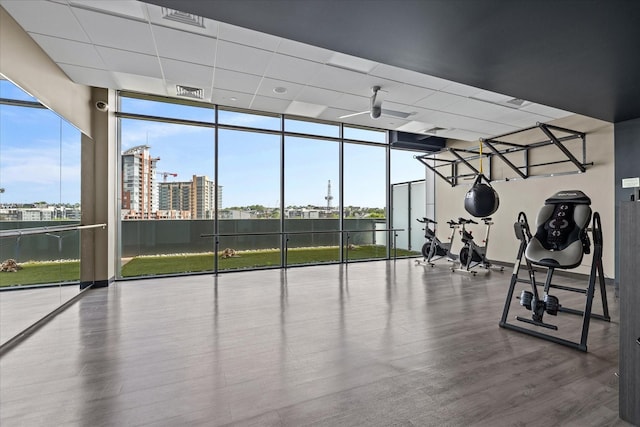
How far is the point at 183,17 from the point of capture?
313 centimetres

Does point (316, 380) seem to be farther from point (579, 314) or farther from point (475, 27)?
point (579, 314)

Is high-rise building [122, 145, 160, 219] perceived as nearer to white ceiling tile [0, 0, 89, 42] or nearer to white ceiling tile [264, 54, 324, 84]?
white ceiling tile [0, 0, 89, 42]

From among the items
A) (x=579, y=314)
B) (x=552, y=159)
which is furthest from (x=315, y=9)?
(x=552, y=159)

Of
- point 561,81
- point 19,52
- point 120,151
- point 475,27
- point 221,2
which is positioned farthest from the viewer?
point 120,151

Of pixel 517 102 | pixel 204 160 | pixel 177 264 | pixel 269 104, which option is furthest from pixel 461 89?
pixel 177 264

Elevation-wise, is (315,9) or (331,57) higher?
(331,57)

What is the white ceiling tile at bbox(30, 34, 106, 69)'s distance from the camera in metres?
3.49

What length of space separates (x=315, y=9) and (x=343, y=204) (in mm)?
5435

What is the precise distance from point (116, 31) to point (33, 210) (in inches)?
82.8

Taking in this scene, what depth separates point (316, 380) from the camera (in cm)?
231

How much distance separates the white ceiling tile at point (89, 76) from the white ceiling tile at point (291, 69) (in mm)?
2279

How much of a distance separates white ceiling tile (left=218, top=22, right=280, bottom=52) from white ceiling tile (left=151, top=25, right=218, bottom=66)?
0.21 meters

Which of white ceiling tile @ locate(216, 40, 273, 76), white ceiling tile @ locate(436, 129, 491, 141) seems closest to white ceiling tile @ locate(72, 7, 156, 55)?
white ceiling tile @ locate(216, 40, 273, 76)

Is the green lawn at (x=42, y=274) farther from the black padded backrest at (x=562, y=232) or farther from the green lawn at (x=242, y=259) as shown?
the black padded backrest at (x=562, y=232)
